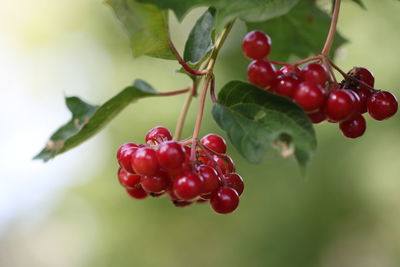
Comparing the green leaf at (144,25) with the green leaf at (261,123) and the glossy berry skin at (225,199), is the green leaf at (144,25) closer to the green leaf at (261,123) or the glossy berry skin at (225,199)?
the green leaf at (261,123)

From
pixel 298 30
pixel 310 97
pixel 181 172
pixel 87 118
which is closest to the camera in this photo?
pixel 310 97

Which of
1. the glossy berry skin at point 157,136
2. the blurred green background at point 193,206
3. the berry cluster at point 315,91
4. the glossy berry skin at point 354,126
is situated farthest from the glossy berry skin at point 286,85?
the blurred green background at point 193,206

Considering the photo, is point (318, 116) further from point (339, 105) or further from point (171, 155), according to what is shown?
point (171, 155)

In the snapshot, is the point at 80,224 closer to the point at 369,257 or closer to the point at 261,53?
the point at 369,257

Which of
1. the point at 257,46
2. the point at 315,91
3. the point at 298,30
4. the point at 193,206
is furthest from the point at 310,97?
the point at 193,206

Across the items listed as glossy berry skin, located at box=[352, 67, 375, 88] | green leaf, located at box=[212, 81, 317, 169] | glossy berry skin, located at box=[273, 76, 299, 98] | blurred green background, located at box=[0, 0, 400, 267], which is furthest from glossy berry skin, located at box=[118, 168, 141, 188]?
blurred green background, located at box=[0, 0, 400, 267]

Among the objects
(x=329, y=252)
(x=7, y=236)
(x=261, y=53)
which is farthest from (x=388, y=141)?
(x=7, y=236)

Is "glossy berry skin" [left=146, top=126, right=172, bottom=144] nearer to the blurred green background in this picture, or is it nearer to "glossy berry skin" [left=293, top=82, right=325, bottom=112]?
"glossy berry skin" [left=293, top=82, right=325, bottom=112]
